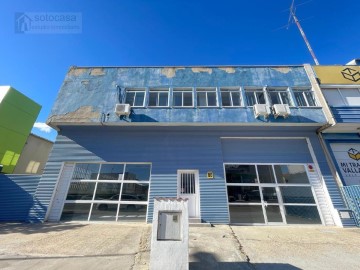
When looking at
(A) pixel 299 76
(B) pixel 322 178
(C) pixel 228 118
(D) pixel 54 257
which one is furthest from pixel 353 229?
(D) pixel 54 257

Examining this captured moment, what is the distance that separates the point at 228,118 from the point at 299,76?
224 inches

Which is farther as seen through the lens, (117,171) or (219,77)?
(219,77)

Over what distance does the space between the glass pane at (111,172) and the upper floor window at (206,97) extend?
5.64 meters

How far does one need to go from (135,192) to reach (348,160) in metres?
11.1

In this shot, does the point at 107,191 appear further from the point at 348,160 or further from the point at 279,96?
the point at 348,160

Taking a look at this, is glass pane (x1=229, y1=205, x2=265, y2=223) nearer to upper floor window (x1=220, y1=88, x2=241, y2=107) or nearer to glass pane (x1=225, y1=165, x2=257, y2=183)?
glass pane (x1=225, y1=165, x2=257, y2=183)

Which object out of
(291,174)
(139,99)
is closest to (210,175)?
(291,174)

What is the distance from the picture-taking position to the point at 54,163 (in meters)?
8.68

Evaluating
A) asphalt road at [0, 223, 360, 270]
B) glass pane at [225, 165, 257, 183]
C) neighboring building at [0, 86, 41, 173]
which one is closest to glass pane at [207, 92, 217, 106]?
glass pane at [225, 165, 257, 183]

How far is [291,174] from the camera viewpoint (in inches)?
338

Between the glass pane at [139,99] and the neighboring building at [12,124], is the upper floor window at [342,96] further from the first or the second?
the neighboring building at [12,124]

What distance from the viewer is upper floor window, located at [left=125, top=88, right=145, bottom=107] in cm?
993

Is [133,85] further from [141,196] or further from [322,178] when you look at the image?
[322,178]

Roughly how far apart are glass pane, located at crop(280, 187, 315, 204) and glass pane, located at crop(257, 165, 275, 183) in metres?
0.67
